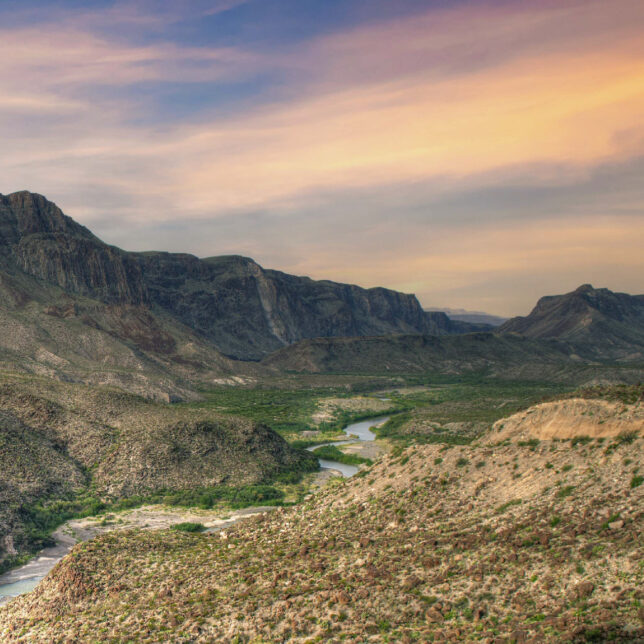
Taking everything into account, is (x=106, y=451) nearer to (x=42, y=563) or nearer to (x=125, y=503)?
(x=125, y=503)

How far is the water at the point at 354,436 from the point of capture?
3007 inches

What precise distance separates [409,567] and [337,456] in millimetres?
56453

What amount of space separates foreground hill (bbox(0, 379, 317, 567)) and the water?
3.10m

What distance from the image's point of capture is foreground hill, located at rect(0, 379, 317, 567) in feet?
186

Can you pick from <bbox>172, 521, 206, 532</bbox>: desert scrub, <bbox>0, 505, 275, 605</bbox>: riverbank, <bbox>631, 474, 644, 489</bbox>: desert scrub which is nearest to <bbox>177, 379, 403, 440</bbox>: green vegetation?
<bbox>0, 505, 275, 605</bbox>: riverbank

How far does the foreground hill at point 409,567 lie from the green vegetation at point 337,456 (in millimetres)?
41431

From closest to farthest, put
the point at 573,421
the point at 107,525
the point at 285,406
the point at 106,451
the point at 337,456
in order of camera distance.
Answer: the point at 573,421, the point at 107,525, the point at 106,451, the point at 337,456, the point at 285,406

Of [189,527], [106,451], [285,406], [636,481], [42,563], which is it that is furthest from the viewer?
[285,406]

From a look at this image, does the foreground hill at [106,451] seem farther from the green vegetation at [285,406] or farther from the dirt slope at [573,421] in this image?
the dirt slope at [573,421]

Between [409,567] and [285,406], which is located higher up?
[409,567]

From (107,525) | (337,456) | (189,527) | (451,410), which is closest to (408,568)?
(189,527)

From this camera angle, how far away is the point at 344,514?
122 ft

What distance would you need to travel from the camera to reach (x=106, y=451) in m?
67.1

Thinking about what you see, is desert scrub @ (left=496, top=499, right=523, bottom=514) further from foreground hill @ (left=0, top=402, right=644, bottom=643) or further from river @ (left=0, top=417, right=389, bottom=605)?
river @ (left=0, top=417, right=389, bottom=605)
